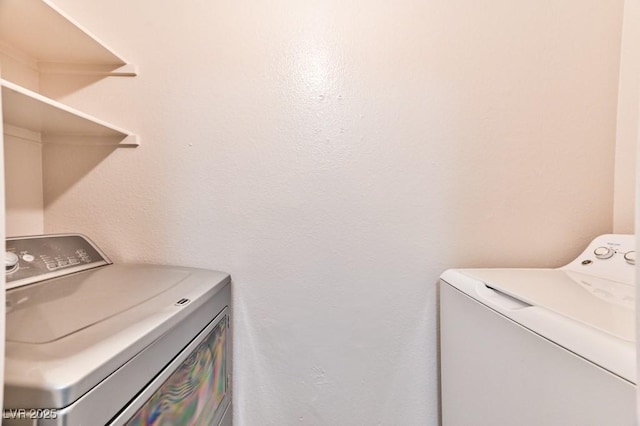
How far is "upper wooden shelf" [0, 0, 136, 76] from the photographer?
0.74 m

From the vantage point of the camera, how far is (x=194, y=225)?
102 cm

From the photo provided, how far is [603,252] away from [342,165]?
81cm

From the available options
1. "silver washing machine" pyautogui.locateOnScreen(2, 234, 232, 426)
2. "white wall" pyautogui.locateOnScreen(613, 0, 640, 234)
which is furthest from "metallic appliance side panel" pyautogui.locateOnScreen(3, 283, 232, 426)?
"white wall" pyautogui.locateOnScreen(613, 0, 640, 234)

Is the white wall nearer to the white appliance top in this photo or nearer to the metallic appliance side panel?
the white appliance top

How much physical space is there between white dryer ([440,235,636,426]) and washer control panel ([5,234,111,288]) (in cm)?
110

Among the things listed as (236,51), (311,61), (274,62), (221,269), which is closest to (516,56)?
(311,61)

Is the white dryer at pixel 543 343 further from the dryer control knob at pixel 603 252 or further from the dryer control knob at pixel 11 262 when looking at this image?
the dryer control knob at pixel 11 262

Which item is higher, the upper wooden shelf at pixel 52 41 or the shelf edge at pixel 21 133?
the upper wooden shelf at pixel 52 41

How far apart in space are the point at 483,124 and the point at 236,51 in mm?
870

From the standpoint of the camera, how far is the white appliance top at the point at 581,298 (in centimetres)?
44

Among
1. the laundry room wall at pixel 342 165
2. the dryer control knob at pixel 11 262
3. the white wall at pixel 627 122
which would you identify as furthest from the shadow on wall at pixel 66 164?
the white wall at pixel 627 122

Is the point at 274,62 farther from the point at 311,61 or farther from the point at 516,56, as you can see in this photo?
the point at 516,56

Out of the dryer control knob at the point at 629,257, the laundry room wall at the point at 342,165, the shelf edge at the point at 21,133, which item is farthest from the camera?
the laundry room wall at the point at 342,165

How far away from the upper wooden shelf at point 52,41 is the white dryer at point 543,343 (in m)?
1.26
